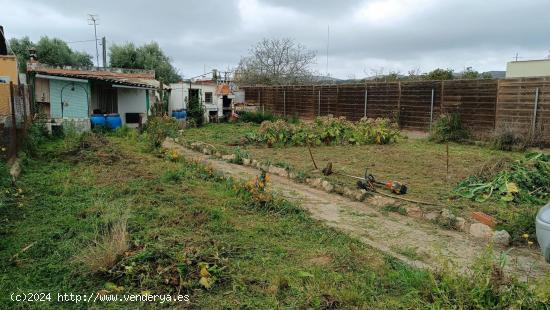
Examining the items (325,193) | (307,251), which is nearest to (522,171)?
(325,193)

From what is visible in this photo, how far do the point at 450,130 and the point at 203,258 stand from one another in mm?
13188

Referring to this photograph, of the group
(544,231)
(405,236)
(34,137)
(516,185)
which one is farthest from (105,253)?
(34,137)

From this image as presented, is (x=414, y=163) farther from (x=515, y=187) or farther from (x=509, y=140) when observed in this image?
(x=509, y=140)

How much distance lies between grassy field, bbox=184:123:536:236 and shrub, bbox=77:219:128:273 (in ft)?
14.9

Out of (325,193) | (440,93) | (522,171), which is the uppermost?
(440,93)

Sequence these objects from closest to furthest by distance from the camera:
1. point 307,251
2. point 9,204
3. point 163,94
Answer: point 307,251, point 9,204, point 163,94

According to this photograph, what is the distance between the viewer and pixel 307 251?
4227mm

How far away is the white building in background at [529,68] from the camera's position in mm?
22797

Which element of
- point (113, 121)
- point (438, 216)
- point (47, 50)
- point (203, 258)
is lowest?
point (438, 216)

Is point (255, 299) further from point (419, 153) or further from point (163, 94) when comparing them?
point (163, 94)

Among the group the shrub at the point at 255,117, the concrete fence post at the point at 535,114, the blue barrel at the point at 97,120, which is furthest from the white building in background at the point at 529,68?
the blue barrel at the point at 97,120

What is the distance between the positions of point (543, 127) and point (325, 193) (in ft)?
30.1

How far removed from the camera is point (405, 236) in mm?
5098

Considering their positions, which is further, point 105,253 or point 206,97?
point 206,97
